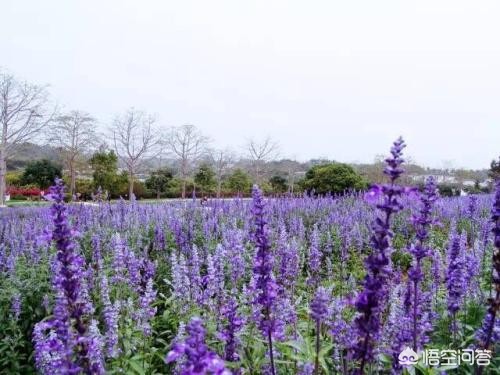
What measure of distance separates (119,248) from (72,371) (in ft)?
8.91

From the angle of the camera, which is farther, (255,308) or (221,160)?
(221,160)

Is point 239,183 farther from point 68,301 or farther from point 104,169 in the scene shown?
point 68,301

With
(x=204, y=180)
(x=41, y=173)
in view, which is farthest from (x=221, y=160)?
(x=41, y=173)

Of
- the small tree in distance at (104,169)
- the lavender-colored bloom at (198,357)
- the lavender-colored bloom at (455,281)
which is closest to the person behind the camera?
the lavender-colored bloom at (198,357)

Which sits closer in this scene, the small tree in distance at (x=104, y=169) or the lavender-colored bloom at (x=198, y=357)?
the lavender-colored bloom at (x=198, y=357)

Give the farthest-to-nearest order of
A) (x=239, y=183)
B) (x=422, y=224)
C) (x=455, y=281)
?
(x=239, y=183), (x=455, y=281), (x=422, y=224)

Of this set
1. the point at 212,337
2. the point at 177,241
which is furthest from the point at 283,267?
the point at 177,241

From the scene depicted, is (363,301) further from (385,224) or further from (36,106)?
(36,106)

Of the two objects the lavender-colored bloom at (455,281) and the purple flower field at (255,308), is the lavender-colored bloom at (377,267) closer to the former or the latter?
the purple flower field at (255,308)

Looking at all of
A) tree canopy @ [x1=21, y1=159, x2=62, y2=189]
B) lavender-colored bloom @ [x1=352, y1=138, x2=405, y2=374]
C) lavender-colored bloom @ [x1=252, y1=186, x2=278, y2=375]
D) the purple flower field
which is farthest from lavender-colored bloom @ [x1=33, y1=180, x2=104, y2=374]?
tree canopy @ [x1=21, y1=159, x2=62, y2=189]

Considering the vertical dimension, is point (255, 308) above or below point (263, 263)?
below

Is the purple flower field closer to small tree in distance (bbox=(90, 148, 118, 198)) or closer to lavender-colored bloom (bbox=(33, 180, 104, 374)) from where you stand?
lavender-colored bloom (bbox=(33, 180, 104, 374))

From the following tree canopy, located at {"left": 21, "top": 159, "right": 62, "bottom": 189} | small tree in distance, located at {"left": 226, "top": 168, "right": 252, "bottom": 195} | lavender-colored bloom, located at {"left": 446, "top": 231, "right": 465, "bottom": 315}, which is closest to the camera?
lavender-colored bloom, located at {"left": 446, "top": 231, "right": 465, "bottom": 315}

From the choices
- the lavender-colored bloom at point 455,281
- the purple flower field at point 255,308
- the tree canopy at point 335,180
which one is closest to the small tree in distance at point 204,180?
the tree canopy at point 335,180
